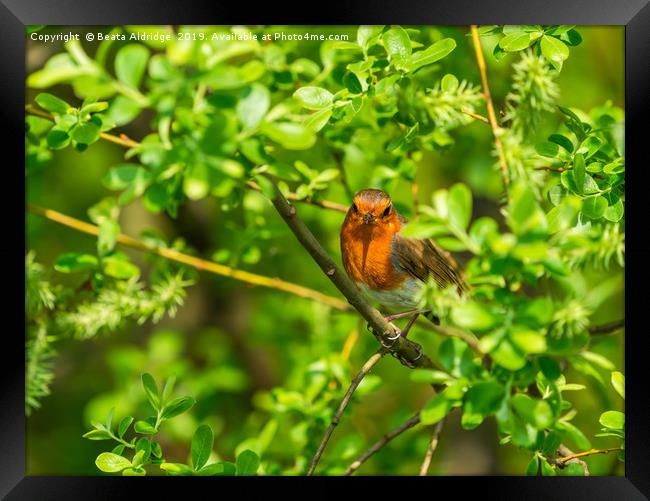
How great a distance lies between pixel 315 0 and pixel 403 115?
336mm

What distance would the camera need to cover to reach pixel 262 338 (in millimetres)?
3043

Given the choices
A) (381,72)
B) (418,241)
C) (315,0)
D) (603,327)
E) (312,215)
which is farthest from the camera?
(312,215)

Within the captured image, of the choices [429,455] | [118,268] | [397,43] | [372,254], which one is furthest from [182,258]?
[397,43]

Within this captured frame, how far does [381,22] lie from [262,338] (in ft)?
5.51

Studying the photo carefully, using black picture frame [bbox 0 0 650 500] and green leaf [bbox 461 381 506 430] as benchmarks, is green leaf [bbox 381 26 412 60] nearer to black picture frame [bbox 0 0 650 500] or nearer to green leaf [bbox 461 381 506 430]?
black picture frame [bbox 0 0 650 500]

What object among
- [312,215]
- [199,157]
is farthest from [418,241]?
[199,157]

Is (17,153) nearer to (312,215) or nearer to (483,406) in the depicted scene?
(483,406)

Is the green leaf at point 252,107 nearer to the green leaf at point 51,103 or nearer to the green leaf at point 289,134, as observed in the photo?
the green leaf at point 289,134

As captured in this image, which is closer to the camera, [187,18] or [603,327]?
[187,18]

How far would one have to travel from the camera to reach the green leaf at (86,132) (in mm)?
1549

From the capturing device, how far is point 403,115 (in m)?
1.77

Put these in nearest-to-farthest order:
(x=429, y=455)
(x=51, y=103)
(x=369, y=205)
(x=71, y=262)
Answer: (x=51, y=103)
(x=429, y=455)
(x=71, y=262)
(x=369, y=205)

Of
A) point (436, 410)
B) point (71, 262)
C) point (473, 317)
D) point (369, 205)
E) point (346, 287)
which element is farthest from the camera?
point (369, 205)

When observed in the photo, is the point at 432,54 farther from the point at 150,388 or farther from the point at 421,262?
the point at 421,262
